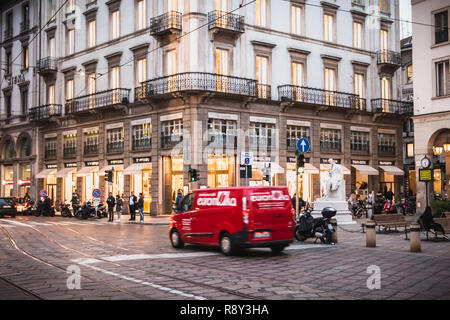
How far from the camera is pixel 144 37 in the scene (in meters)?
33.9

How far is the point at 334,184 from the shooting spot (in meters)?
22.1

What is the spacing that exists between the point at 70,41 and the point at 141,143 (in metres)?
12.3

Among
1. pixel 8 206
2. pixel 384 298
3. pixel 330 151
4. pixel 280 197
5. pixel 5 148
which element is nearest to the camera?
pixel 384 298

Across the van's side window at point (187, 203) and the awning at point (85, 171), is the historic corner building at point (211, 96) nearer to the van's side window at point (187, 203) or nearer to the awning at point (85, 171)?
the awning at point (85, 171)

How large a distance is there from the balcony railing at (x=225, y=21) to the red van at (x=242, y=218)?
61.9 ft

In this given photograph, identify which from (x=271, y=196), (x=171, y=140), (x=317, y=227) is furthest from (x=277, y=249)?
(x=171, y=140)

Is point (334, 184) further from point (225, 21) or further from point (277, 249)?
point (225, 21)

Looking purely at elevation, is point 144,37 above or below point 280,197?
above

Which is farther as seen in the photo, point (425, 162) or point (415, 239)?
point (425, 162)

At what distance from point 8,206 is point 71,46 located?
1342cm

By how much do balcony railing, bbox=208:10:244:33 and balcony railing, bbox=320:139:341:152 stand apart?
10.3 metres

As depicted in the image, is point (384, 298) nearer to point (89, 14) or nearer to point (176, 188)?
point (176, 188)

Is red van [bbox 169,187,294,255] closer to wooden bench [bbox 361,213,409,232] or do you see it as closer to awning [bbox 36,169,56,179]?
wooden bench [bbox 361,213,409,232]
